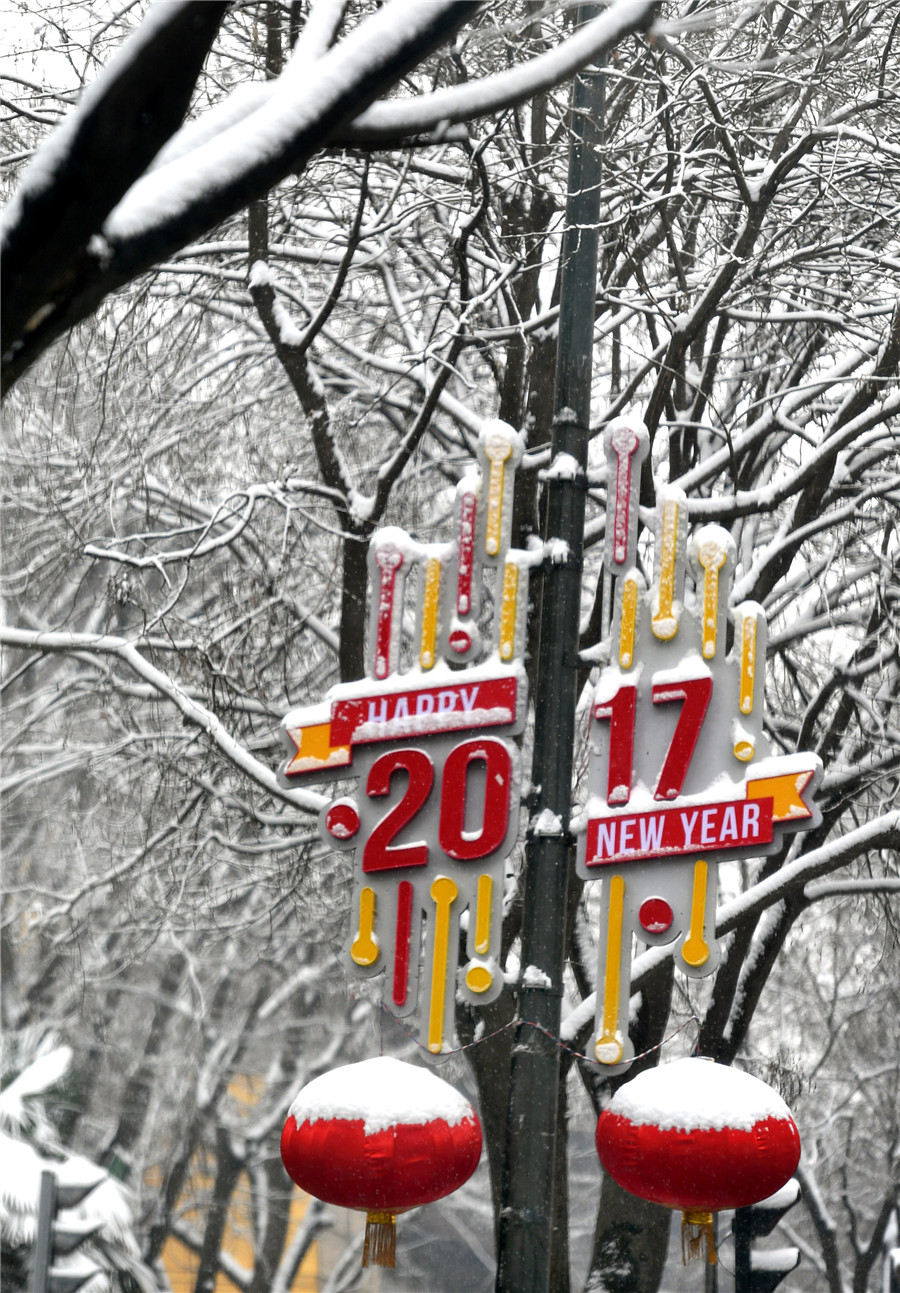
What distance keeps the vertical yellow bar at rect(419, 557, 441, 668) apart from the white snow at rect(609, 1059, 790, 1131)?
150cm

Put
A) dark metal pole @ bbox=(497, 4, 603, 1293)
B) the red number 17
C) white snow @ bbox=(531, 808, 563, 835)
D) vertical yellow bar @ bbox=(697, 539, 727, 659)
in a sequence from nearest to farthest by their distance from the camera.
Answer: dark metal pole @ bbox=(497, 4, 603, 1293), white snow @ bbox=(531, 808, 563, 835), the red number 17, vertical yellow bar @ bbox=(697, 539, 727, 659)

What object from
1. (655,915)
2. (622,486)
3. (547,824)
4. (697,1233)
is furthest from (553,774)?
(697,1233)

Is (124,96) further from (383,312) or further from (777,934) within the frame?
(383,312)

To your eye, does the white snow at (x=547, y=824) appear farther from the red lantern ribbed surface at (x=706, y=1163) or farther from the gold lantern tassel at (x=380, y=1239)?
the gold lantern tassel at (x=380, y=1239)

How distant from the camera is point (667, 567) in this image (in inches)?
185

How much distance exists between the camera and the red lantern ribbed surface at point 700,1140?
13.7 ft

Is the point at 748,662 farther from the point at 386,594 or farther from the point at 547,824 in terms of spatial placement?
the point at 386,594

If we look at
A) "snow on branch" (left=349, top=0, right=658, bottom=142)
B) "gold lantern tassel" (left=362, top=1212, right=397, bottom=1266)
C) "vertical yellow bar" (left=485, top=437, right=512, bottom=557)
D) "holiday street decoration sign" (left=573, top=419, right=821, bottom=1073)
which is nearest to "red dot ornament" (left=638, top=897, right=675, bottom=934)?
"holiday street decoration sign" (left=573, top=419, right=821, bottom=1073)

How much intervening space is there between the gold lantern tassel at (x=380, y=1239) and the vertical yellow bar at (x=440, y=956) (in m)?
0.52

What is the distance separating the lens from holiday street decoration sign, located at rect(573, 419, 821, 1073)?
4441 millimetres

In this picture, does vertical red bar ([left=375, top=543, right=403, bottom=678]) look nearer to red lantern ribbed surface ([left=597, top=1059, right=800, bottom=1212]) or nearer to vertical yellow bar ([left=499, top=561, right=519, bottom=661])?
vertical yellow bar ([left=499, top=561, right=519, bottom=661])

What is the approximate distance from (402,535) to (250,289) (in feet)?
7.92

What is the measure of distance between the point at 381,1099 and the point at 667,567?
6.18 ft

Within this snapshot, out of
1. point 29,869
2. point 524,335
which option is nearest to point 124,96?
point 524,335
